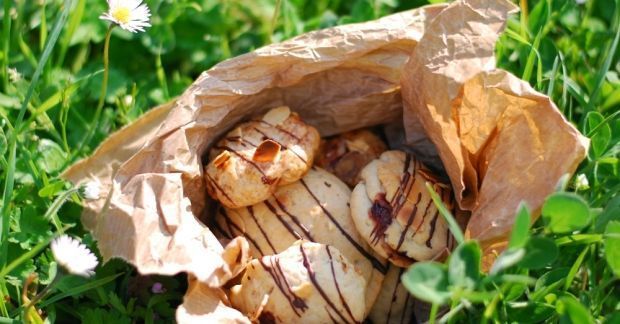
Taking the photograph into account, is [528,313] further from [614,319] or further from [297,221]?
[297,221]

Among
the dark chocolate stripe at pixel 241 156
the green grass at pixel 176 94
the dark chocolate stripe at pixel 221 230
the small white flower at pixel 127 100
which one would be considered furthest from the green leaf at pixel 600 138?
the small white flower at pixel 127 100

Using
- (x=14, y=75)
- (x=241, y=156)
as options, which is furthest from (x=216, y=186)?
(x=14, y=75)

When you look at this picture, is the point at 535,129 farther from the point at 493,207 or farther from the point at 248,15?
the point at 248,15

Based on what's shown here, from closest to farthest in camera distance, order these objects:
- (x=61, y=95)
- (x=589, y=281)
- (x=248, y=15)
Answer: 1. (x=589, y=281)
2. (x=61, y=95)
3. (x=248, y=15)

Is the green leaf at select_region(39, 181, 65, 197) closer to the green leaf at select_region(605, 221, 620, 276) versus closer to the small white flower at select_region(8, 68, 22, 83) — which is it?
the small white flower at select_region(8, 68, 22, 83)

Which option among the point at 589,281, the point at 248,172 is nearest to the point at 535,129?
the point at 589,281

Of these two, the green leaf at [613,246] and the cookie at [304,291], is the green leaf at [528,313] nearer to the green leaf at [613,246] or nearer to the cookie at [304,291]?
the green leaf at [613,246]
